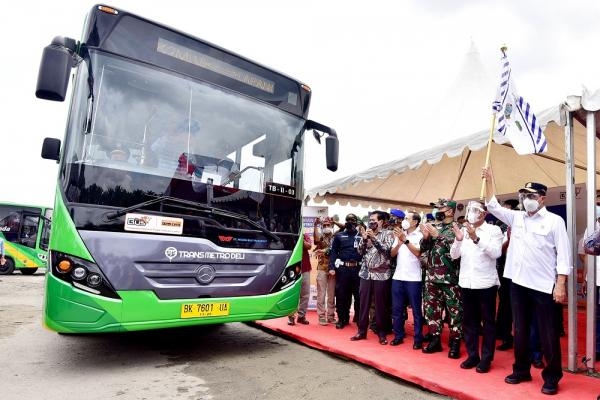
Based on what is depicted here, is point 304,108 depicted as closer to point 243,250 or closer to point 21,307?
point 243,250

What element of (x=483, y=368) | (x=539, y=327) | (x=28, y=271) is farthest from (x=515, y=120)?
(x=28, y=271)

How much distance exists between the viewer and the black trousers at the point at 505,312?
5.30m

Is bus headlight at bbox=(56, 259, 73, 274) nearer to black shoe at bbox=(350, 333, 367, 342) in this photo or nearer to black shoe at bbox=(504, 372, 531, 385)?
black shoe at bbox=(350, 333, 367, 342)

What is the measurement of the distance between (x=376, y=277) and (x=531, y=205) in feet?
7.89

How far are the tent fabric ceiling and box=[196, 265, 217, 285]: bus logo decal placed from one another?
3.62m

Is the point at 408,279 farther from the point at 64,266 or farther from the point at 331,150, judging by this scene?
the point at 64,266

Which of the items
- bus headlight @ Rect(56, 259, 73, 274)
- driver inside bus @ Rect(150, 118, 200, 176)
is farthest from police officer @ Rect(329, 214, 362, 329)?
bus headlight @ Rect(56, 259, 73, 274)

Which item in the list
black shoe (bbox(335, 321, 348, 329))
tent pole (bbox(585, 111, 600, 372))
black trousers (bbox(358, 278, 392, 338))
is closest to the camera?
tent pole (bbox(585, 111, 600, 372))

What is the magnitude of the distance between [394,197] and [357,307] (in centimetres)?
433

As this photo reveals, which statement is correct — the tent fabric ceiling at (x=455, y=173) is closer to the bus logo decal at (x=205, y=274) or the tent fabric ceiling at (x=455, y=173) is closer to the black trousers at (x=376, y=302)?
the black trousers at (x=376, y=302)

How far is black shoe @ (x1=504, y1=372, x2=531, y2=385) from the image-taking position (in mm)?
3828

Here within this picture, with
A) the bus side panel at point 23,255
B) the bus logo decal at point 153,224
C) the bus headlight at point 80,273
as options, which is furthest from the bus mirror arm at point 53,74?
the bus side panel at point 23,255

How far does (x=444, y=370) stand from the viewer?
167 inches

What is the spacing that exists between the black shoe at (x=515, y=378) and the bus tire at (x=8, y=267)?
19.9 meters
